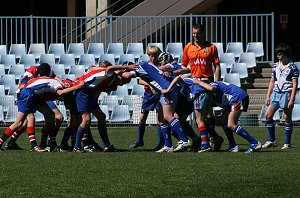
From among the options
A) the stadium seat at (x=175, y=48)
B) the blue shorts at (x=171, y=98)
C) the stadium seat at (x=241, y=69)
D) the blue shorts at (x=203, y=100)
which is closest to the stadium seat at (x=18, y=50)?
the stadium seat at (x=175, y=48)

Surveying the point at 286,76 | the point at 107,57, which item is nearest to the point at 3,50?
the point at 107,57

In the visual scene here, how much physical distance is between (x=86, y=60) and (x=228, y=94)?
40.1 feet

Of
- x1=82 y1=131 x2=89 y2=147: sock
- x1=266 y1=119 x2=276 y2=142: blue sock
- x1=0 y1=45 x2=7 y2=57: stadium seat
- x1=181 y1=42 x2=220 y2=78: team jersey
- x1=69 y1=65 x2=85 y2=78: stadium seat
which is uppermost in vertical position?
x1=0 y1=45 x2=7 y2=57: stadium seat

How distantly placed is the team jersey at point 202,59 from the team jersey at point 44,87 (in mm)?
2251

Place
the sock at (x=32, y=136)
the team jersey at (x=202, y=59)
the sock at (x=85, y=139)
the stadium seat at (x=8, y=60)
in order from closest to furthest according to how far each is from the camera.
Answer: the team jersey at (x=202, y=59) → the sock at (x=32, y=136) → the sock at (x=85, y=139) → the stadium seat at (x=8, y=60)

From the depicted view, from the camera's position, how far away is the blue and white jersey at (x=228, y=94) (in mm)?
14781

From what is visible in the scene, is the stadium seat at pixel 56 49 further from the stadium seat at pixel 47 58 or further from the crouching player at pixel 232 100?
the crouching player at pixel 232 100

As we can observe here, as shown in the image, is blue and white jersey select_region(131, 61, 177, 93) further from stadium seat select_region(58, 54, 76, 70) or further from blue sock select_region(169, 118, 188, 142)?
stadium seat select_region(58, 54, 76, 70)

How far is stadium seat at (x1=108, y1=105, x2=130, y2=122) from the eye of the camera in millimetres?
24141

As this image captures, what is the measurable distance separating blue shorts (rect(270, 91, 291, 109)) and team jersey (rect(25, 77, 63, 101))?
12.2 feet

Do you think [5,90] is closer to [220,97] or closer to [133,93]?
[133,93]

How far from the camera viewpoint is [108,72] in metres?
15.2

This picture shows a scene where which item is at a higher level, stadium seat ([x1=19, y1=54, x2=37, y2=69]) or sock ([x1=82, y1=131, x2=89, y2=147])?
stadium seat ([x1=19, y1=54, x2=37, y2=69])

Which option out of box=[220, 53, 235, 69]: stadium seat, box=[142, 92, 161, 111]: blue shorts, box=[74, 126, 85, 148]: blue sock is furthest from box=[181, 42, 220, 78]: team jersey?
box=[220, 53, 235, 69]: stadium seat
